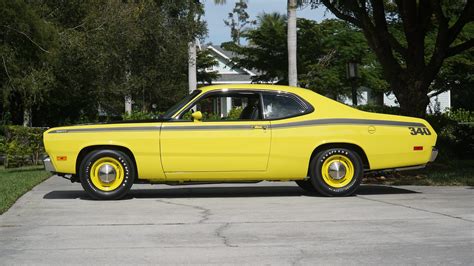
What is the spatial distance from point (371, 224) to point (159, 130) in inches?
140

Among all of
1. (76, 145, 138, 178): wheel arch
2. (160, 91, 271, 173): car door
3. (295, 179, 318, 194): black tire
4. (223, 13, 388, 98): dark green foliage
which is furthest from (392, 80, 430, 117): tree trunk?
(223, 13, 388, 98): dark green foliage

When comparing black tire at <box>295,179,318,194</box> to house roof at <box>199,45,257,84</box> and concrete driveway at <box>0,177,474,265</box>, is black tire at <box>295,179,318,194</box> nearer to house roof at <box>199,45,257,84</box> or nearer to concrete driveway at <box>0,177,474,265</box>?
concrete driveway at <box>0,177,474,265</box>

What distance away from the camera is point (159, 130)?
9.48 metres

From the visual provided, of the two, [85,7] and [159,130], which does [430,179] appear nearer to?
[159,130]

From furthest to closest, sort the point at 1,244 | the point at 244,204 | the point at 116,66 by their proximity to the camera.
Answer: the point at 116,66 → the point at 244,204 → the point at 1,244

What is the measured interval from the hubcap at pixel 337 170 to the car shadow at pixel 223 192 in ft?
1.85

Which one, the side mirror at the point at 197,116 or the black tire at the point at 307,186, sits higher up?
the side mirror at the point at 197,116

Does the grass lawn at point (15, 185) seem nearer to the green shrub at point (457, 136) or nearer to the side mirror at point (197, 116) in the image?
the side mirror at point (197, 116)

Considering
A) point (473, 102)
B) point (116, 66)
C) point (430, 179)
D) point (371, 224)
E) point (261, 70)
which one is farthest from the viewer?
point (473, 102)

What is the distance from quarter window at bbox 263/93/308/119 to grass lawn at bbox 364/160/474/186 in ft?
7.68

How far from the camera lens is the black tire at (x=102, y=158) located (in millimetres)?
9523

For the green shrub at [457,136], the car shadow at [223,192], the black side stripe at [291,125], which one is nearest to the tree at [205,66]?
the green shrub at [457,136]

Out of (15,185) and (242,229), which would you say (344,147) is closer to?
(242,229)

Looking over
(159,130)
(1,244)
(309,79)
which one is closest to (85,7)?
(159,130)
